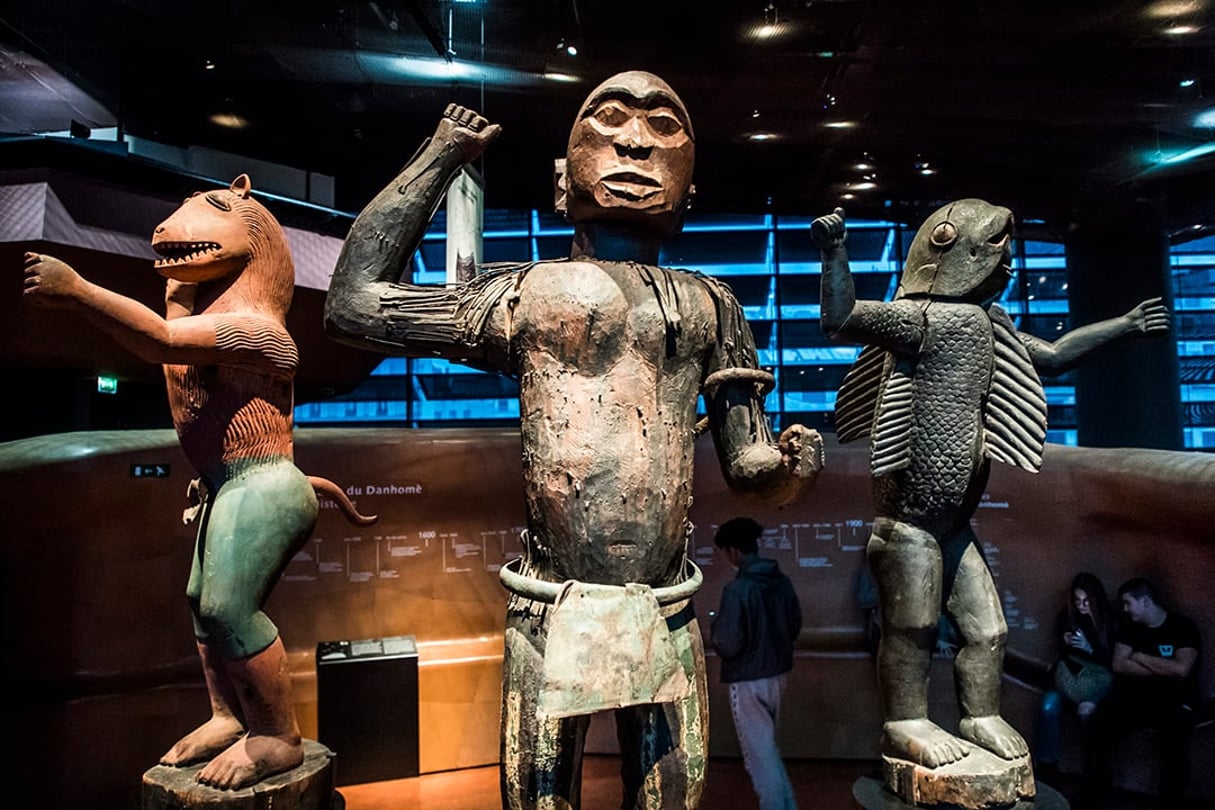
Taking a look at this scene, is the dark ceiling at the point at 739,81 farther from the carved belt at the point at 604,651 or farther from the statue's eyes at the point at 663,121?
the carved belt at the point at 604,651

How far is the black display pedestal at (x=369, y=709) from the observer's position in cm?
343

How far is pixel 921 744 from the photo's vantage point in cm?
216

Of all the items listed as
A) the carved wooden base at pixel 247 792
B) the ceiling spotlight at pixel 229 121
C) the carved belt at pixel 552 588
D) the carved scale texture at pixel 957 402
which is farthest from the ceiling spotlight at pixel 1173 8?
the carved wooden base at pixel 247 792

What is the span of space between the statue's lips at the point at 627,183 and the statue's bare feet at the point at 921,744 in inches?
65.5

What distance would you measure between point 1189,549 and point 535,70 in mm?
3416

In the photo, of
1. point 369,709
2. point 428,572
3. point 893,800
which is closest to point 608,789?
point 369,709

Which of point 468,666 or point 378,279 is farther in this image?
point 468,666

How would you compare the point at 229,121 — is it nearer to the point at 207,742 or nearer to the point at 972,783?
the point at 207,742

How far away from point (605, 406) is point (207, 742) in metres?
1.41

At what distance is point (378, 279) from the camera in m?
1.64

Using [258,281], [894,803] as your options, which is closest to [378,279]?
[258,281]

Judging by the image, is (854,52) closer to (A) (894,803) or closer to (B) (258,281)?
(B) (258,281)

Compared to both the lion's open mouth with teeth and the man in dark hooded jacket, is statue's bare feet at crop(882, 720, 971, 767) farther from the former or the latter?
the lion's open mouth with teeth

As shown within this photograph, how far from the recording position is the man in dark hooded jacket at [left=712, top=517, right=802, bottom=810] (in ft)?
10.4
